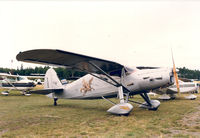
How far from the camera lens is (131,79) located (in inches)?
280

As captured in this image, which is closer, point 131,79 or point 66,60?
point 66,60

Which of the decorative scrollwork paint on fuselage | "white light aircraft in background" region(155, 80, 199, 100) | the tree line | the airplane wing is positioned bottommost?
"white light aircraft in background" region(155, 80, 199, 100)

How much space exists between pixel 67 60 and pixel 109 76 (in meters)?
1.89

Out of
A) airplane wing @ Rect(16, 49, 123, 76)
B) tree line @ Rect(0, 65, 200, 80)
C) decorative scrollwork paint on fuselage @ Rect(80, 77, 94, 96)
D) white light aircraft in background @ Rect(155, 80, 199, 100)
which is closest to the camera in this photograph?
airplane wing @ Rect(16, 49, 123, 76)

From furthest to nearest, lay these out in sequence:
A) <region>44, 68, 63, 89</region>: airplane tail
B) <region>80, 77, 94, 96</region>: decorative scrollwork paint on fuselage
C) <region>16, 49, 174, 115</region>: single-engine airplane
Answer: <region>44, 68, 63, 89</region>: airplane tail → <region>80, 77, 94, 96</region>: decorative scrollwork paint on fuselage → <region>16, 49, 174, 115</region>: single-engine airplane

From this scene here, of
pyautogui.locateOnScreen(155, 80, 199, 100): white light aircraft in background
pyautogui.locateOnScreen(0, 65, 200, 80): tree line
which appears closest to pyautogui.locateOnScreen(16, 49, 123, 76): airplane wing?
pyautogui.locateOnScreen(155, 80, 199, 100): white light aircraft in background

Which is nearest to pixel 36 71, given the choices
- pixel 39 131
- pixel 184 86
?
pixel 184 86

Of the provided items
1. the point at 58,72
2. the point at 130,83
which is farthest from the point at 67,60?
the point at 58,72

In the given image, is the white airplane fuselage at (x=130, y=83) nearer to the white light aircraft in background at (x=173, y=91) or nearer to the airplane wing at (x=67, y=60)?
the airplane wing at (x=67, y=60)

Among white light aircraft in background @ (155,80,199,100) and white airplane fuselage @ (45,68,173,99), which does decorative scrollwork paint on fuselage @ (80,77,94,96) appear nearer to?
white airplane fuselage @ (45,68,173,99)

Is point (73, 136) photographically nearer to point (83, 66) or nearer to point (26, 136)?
point (26, 136)

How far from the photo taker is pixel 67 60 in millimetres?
6270

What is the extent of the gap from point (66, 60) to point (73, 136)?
3.29m

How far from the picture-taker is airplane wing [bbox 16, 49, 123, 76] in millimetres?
5227
